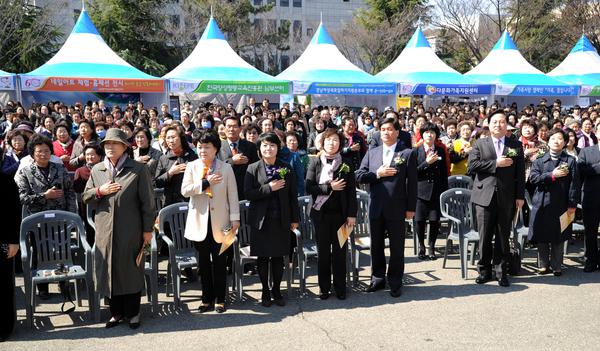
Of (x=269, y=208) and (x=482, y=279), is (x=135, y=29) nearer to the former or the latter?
(x=269, y=208)

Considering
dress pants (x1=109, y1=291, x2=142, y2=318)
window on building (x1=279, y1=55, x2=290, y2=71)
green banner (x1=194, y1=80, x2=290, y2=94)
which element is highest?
window on building (x1=279, y1=55, x2=290, y2=71)

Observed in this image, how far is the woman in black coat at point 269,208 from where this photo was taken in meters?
5.17

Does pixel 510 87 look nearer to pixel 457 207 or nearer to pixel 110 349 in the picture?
pixel 457 207

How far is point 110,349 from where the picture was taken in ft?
14.1

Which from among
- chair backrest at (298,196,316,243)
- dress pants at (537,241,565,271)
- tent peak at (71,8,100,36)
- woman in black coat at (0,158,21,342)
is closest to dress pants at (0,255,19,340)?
woman in black coat at (0,158,21,342)

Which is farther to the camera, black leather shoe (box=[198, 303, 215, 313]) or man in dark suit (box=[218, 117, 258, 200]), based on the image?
man in dark suit (box=[218, 117, 258, 200])

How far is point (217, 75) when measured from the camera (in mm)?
17625

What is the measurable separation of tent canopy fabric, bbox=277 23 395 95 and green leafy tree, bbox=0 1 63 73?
1601 centimetres

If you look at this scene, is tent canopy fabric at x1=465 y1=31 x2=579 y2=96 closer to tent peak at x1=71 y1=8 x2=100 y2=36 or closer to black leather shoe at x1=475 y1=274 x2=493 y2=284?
tent peak at x1=71 y1=8 x2=100 y2=36

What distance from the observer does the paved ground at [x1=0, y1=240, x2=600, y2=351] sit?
4391 mm

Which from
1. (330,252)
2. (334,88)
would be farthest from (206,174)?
(334,88)

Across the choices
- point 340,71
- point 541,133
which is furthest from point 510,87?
point 541,133

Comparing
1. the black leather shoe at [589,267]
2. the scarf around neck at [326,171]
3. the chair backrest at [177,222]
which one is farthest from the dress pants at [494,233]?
the chair backrest at [177,222]

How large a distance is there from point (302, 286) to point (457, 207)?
2.29 m
